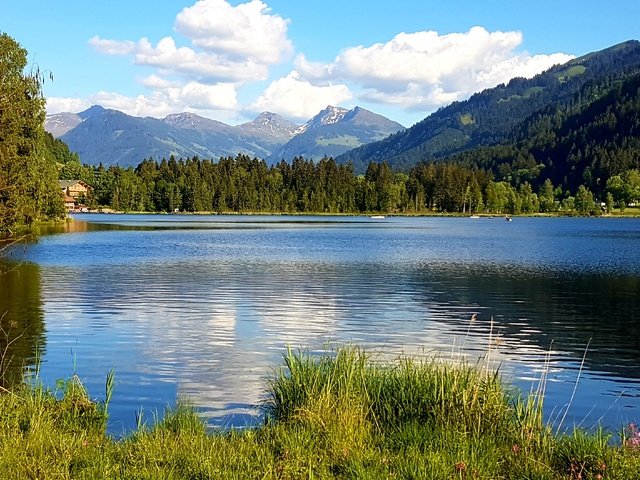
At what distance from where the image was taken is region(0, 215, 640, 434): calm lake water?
2027 cm

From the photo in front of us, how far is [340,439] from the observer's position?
12062 millimetres

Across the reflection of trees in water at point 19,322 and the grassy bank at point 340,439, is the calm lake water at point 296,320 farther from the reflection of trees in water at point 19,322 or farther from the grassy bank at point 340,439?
the grassy bank at point 340,439

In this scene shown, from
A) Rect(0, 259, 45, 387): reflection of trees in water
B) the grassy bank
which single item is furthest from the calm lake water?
the grassy bank

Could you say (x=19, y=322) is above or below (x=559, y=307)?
above

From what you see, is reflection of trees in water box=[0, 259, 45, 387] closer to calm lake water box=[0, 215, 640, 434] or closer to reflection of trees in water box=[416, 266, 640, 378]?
calm lake water box=[0, 215, 640, 434]

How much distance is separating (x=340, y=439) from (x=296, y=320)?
69.8 feet

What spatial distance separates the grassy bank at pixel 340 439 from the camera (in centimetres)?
1034

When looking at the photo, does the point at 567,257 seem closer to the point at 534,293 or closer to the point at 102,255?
A: the point at 534,293

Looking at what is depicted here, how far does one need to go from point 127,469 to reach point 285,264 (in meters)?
53.8

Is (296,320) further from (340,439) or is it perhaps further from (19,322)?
(340,439)

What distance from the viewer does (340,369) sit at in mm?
15844

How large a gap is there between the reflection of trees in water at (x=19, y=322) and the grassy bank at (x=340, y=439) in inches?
159

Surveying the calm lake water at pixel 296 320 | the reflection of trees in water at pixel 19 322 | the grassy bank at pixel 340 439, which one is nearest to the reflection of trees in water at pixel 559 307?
the calm lake water at pixel 296 320

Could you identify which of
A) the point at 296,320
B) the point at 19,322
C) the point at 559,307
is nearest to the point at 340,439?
the point at 296,320
